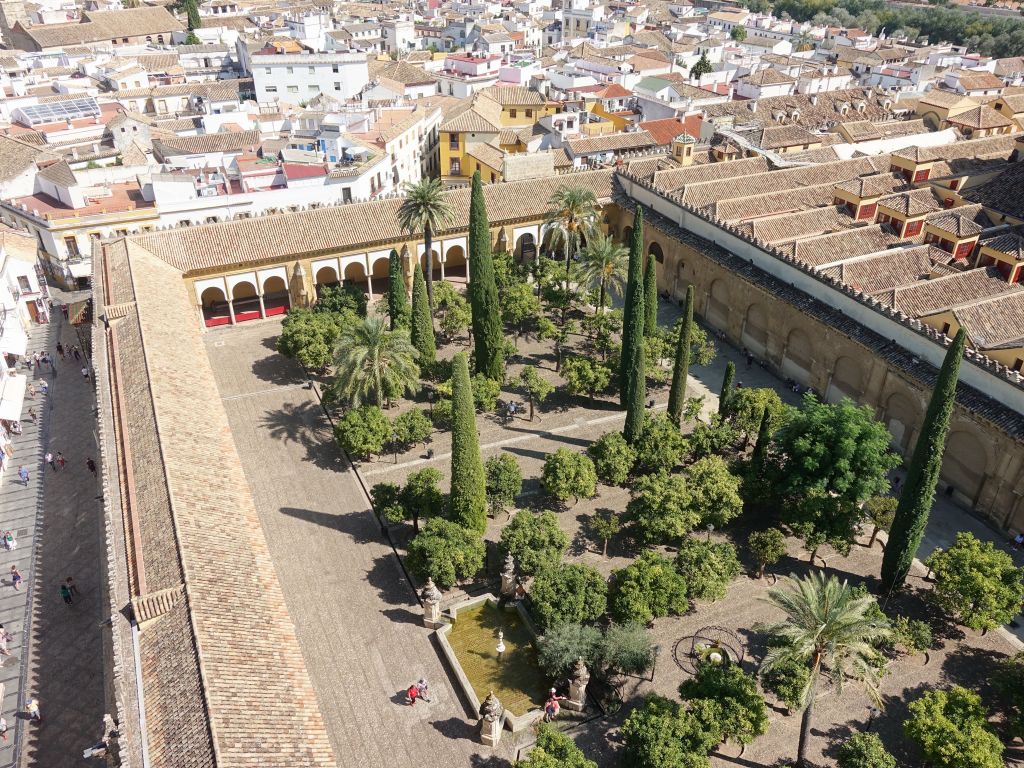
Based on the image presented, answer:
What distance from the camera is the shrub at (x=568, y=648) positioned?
25.9 m

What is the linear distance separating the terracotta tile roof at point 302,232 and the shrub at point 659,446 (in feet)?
82.4

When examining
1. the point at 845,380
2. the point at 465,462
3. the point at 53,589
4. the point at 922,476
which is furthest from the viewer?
the point at 845,380

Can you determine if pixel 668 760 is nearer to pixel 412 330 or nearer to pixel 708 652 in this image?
pixel 708 652

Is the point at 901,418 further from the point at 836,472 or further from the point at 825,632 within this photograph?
the point at 825,632

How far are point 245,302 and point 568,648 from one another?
1545 inches

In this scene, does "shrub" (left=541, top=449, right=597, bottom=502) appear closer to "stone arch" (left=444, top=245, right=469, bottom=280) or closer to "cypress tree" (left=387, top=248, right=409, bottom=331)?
"cypress tree" (left=387, top=248, right=409, bottom=331)

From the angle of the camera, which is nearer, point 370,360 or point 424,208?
point 370,360

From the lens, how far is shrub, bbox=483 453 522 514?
3388cm

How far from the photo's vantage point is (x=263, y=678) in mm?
21594

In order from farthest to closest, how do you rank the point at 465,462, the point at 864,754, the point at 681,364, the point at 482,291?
the point at 482,291, the point at 681,364, the point at 465,462, the point at 864,754

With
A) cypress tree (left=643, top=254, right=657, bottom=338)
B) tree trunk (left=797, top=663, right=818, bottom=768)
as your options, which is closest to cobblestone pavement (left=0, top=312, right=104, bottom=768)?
tree trunk (left=797, top=663, right=818, bottom=768)

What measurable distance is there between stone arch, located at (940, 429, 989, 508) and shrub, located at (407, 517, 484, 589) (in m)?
22.9

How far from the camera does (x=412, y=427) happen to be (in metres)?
38.3

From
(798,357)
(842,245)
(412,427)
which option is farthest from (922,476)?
(842,245)
